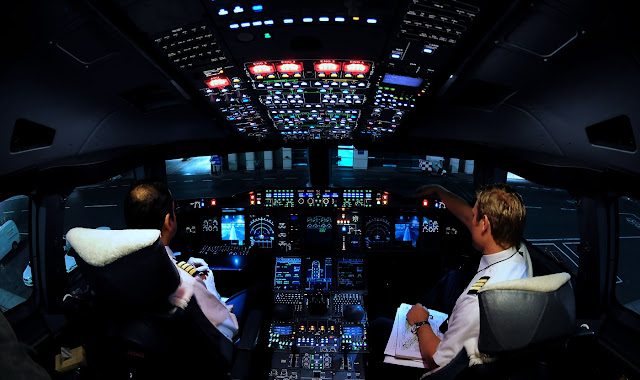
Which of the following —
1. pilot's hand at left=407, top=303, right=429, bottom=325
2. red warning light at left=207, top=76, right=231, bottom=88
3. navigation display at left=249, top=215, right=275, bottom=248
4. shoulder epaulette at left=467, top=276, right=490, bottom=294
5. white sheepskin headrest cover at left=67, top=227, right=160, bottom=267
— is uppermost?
red warning light at left=207, top=76, right=231, bottom=88

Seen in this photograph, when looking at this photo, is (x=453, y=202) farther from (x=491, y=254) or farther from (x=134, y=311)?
(x=134, y=311)

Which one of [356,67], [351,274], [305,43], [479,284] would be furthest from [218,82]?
[351,274]

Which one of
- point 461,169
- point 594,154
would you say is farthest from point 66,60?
point 461,169

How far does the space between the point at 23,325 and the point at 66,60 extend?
2.09 meters

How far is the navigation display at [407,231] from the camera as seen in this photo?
3.84 meters

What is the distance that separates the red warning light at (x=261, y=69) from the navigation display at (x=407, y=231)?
7.51ft

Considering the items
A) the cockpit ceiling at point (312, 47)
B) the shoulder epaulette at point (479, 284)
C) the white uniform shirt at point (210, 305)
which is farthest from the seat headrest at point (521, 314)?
the white uniform shirt at point (210, 305)

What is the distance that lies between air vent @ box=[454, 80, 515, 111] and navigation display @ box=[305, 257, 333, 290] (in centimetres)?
216

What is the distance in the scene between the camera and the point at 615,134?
208 cm

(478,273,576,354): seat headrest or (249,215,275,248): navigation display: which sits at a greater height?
(478,273,576,354): seat headrest

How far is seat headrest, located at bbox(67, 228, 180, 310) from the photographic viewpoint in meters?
1.25

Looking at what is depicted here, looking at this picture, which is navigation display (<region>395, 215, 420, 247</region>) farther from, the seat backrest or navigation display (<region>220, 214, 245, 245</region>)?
the seat backrest

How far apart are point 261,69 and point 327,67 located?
1.44 ft

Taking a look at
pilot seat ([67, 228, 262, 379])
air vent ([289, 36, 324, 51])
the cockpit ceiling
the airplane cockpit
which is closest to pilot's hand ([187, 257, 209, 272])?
the airplane cockpit
